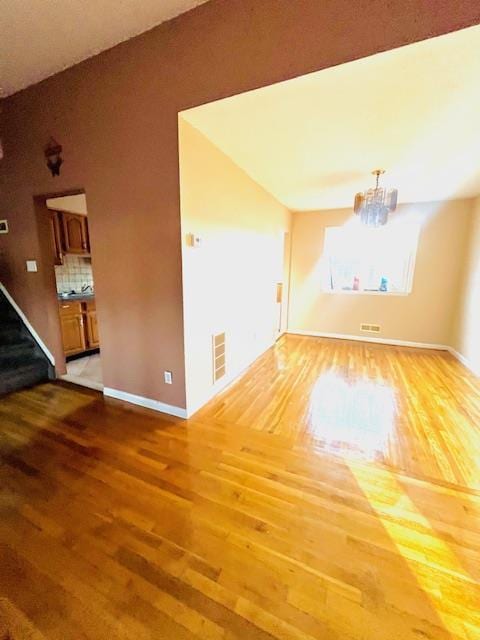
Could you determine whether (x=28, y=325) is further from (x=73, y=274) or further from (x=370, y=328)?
(x=370, y=328)

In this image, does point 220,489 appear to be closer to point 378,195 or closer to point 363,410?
point 363,410

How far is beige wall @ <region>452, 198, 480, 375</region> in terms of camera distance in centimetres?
365

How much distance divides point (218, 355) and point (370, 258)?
3671 millimetres

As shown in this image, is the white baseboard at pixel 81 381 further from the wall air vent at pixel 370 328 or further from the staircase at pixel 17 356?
the wall air vent at pixel 370 328

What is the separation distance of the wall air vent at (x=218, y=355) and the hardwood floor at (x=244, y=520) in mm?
324

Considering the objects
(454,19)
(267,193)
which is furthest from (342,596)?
(267,193)

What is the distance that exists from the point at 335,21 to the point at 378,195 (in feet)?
6.66

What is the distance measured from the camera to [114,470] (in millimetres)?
1821

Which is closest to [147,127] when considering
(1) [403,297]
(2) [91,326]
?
(2) [91,326]

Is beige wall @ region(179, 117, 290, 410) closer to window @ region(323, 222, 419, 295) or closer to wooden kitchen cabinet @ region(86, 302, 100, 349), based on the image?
window @ region(323, 222, 419, 295)

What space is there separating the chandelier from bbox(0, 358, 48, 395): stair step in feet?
14.2

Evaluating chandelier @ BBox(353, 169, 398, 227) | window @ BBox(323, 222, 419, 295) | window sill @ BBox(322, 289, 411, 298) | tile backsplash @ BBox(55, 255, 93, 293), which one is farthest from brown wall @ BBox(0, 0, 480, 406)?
window sill @ BBox(322, 289, 411, 298)

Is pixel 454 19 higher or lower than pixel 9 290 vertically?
higher

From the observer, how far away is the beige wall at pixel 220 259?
226cm
